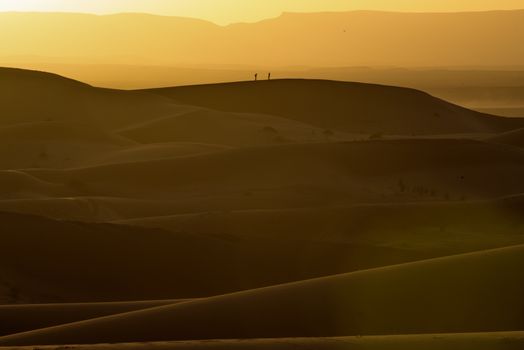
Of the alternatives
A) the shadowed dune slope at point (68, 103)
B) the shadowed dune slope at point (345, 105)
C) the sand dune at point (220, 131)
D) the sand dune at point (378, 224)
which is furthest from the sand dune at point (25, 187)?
the shadowed dune slope at point (345, 105)

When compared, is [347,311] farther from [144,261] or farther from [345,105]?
[345,105]

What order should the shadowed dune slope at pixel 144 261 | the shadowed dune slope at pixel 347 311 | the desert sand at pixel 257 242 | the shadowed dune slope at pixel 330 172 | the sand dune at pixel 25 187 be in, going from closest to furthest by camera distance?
the shadowed dune slope at pixel 347 311, the desert sand at pixel 257 242, the shadowed dune slope at pixel 144 261, the sand dune at pixel 25 187, the shadowed dune slope at pixel 330 172

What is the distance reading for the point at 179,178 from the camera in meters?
23.8

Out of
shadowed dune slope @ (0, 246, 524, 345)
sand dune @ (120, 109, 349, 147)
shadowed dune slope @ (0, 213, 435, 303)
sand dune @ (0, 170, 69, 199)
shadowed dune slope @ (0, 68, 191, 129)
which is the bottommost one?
shadowed dune slope @ (0, 246, 524, 345)

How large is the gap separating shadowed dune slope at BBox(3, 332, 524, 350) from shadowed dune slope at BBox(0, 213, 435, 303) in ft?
18.9

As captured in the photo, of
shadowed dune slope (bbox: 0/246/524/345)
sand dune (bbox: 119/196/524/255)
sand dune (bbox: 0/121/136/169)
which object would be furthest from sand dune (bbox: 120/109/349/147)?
shadowed dune slope (bbox: 0/246/524/345)

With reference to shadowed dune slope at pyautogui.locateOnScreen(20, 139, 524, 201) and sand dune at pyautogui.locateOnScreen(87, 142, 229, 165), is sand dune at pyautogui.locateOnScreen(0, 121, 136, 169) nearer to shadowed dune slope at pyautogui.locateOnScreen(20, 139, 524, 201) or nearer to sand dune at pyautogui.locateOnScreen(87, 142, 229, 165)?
sand dune at pyautogui.locateOnScreen(87, 142, 229, 165)

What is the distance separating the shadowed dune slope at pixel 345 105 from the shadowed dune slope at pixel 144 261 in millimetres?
32825

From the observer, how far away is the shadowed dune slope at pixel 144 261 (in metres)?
12.6

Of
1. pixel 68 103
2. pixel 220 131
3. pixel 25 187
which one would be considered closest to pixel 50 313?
pixel 25 187

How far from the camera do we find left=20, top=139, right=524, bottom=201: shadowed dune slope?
22375mm

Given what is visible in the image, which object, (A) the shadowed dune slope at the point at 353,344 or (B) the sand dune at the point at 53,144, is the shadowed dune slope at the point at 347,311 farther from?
(B) the sand dune at the point at 53,144

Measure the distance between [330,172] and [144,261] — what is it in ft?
37.0

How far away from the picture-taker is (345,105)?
52219mm
